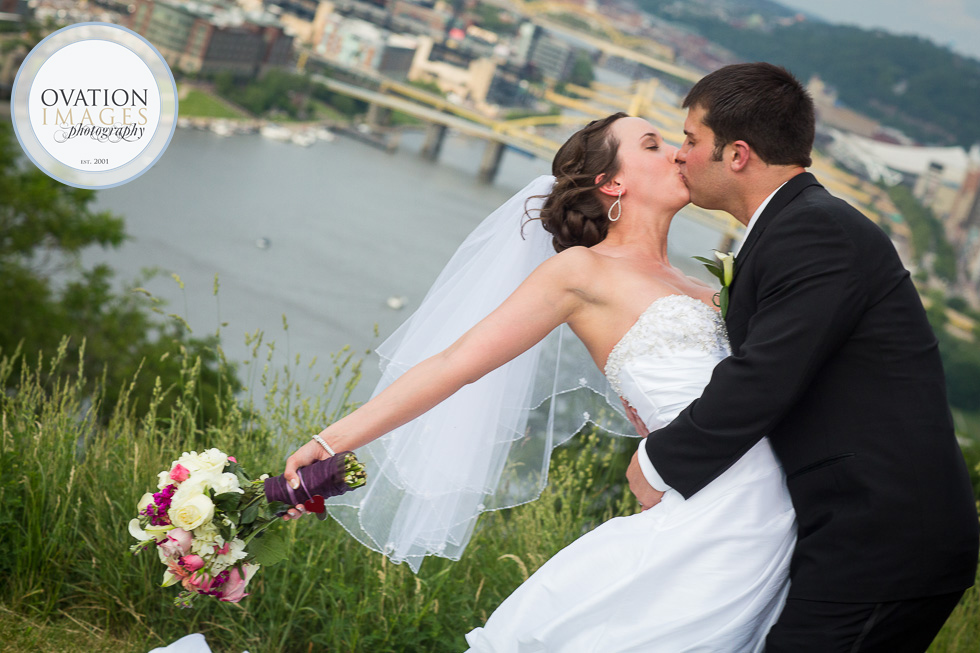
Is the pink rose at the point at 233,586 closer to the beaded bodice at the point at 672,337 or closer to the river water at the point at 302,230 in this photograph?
the beaded bodice at the point at 672,337

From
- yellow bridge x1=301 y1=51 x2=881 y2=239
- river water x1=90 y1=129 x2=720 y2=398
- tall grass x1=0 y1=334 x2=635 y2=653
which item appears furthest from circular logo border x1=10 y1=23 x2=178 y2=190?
yellow bridge x1=301 y1=51 x2=881 y2=239

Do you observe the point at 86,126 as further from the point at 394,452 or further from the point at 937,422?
the point at 937,422

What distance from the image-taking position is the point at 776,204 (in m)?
1.78

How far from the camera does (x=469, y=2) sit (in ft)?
206

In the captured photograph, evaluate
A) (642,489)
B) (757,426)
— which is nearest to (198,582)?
(642,489)

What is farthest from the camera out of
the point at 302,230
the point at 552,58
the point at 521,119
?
the point at 552,58

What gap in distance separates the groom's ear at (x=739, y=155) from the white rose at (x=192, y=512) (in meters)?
1.37

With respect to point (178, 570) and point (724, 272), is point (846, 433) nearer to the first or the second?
point (724, 272)

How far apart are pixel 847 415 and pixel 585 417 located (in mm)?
1066

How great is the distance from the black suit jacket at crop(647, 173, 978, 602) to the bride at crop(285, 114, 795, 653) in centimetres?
12

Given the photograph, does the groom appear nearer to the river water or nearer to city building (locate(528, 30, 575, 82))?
the river water

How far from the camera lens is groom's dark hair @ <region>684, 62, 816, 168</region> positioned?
1818 mm

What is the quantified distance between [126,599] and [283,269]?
1289 inches

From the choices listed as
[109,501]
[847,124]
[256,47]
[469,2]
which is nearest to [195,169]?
[256,47]
